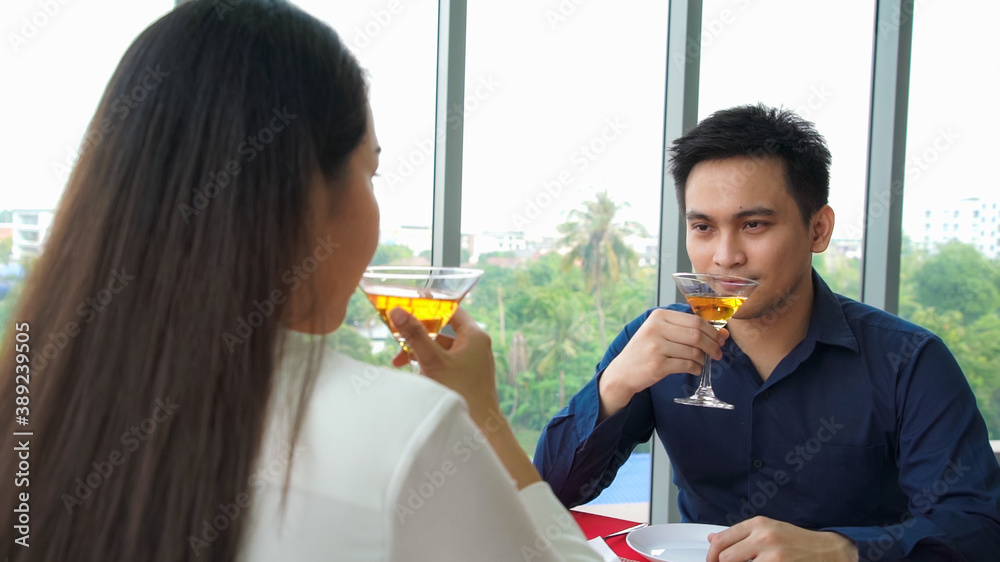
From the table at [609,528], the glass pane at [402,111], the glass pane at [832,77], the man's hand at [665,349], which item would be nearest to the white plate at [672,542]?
the table at [609,528]

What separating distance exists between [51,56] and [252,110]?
1.82 m

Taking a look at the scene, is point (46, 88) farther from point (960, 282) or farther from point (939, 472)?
point (960, 282)

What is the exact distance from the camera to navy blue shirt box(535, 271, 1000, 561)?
179 cm

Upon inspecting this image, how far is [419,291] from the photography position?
1375mm

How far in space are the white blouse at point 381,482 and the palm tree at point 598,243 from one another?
9024 mm

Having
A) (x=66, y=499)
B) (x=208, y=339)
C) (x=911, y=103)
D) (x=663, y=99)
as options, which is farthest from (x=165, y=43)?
(x=911, y=103)

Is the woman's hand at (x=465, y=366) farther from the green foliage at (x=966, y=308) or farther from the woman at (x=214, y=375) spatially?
the green foliage at (x=966, y=308)

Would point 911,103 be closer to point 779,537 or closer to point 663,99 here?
point 663,99

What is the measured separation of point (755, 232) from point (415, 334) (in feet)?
4.22

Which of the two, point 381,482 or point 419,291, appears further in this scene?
point 419,291

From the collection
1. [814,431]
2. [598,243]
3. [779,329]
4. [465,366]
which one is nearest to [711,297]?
[779,329]

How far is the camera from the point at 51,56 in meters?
2.21

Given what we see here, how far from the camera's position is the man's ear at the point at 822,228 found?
2.16 meters

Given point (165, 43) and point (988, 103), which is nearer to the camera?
point (165, 43)
